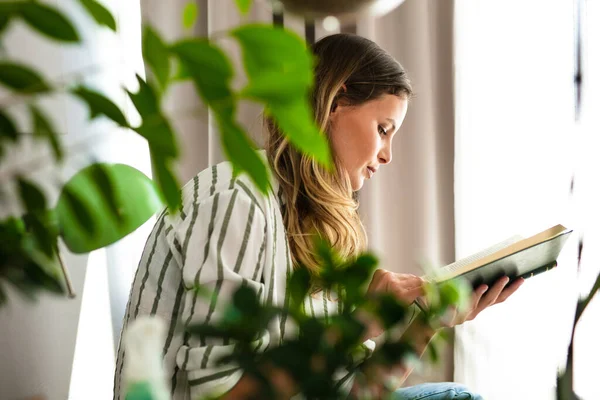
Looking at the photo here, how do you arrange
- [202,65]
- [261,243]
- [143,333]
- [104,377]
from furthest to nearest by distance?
1. [104,377]
2. [261,243]
3. [143,333]
4. [202,65]

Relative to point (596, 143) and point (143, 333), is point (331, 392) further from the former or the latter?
point (596, 143)

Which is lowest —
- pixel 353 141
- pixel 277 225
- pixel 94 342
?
pixel 94 342

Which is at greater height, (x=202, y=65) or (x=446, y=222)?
(x=202, y=65)

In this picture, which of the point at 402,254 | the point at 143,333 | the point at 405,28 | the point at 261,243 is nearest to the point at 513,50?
the point at 405,28

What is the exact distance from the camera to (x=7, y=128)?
1.00 ft

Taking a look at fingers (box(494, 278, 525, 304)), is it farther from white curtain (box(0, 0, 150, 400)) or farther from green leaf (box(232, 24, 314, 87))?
green leaf (box(232, 24, 314, 87))

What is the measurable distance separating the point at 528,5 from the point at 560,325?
934 mm

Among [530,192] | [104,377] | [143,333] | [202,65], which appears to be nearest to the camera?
[202,65]

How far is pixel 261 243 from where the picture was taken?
1.26 metres

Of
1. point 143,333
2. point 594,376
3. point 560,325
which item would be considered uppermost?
point 143,333

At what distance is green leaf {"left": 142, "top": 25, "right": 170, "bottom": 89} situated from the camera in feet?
0.87

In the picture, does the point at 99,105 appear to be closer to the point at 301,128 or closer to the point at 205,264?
the point at 301,128

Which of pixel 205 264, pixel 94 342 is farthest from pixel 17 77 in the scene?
pixel 94 342

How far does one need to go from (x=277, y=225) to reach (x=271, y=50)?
3.65ft
